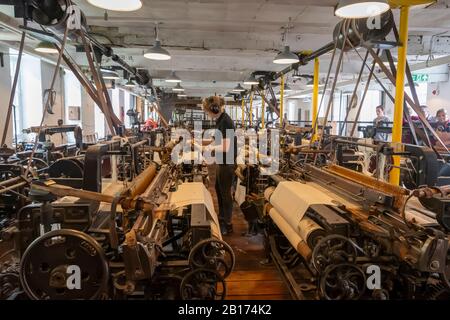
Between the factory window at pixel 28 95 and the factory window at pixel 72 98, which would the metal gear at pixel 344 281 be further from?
the factory window at pixel 72 98

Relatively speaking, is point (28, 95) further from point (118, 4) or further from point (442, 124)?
point (442, 124)

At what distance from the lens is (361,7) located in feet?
7.98

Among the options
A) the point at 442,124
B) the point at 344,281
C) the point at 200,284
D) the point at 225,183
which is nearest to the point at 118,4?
the point at 200,284

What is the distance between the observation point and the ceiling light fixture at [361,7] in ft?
7.48

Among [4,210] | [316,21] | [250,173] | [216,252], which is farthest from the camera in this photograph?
[316,21]

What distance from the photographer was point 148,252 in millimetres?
1485

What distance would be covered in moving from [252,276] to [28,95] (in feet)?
22.9

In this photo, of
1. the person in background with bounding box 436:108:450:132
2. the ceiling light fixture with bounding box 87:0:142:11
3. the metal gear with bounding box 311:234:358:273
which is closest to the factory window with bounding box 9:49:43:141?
the ceiling light fixture with bounding box 87:0:142:11

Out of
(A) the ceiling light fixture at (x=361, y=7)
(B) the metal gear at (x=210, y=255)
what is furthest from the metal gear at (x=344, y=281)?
(A) the ceiling light fixture at (x=361, y=7)

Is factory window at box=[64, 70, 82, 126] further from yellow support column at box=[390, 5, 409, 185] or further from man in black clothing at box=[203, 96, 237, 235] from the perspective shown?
yellow support column at box=[390, 5, 409, 185]

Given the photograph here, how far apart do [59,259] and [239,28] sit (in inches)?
175

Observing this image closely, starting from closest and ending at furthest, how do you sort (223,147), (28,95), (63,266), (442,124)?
(63,266) < (223,147) < (442,124) < (28,95)
